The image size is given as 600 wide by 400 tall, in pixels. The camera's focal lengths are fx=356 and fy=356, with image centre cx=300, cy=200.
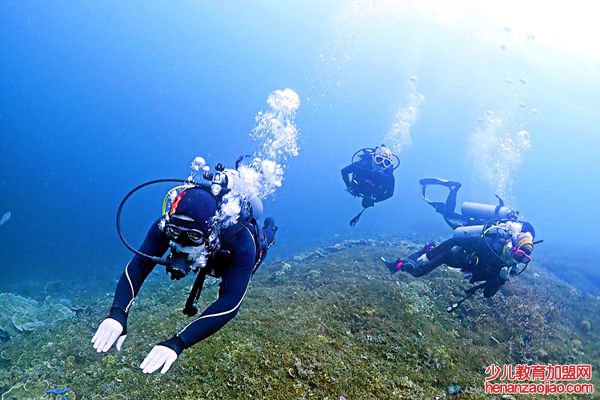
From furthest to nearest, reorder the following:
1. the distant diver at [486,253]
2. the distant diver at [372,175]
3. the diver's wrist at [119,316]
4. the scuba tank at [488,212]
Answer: the distant diver at [372,175] < the scuba tank at [488,212] < the distant diver at [486,253] < the diver's wrist at [119,316]

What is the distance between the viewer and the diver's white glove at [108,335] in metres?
3.12

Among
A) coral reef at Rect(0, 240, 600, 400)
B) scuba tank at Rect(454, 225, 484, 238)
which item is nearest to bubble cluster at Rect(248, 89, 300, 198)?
coral reef at Rect(0, 240, 600, 400)

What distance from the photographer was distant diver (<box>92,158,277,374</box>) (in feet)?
10.6

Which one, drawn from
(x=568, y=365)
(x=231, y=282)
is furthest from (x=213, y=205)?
(x=568, y=365)

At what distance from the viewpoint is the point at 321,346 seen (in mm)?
6242

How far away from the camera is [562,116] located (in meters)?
95.2

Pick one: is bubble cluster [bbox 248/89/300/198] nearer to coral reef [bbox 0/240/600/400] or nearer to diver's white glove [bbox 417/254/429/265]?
coral reef [bbox 0/240/600/400]

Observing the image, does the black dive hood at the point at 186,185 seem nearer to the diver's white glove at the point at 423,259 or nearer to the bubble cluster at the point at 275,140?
the bubble cluster at the point at 275,140

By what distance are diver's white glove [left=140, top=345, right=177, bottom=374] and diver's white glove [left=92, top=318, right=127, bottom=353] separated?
0.40m

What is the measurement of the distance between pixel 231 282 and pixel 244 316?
3.84m

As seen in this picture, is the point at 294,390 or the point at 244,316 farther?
the point at 244,316

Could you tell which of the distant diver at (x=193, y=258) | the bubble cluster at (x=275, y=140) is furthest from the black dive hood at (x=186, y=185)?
the bubble cluster at (x=275, y=140)

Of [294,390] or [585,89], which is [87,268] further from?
[585,89]

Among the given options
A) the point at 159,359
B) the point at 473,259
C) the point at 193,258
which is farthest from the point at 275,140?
the point at 159,359
